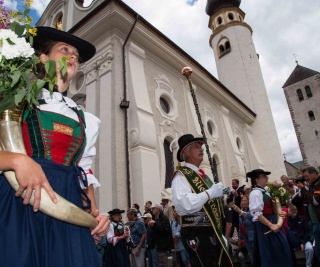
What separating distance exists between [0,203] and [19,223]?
0.43ft

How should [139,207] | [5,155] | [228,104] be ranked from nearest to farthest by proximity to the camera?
[5,155] → [139,207] → [228,104]

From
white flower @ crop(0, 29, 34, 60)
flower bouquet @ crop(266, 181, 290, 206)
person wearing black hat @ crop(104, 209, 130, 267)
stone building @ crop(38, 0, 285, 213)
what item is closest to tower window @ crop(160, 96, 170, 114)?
stone building @ crop(38, 0, 285, 213)

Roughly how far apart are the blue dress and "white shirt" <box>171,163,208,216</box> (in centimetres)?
170

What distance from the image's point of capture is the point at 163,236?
7.24 m

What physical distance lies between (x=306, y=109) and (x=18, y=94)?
155 feet

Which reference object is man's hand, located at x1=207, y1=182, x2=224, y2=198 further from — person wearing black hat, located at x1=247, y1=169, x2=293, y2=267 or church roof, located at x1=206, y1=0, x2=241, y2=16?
church roof, located at x1=206, y1=0, x2=241, y2=16

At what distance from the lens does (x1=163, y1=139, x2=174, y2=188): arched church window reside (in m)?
11.3

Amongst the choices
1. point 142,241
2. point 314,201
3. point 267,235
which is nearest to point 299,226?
point 314,201

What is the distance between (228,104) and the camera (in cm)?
1931

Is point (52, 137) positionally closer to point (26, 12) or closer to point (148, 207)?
point (26, 12)

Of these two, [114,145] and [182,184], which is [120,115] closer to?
[114,145]

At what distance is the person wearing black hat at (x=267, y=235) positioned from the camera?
15.8 feet

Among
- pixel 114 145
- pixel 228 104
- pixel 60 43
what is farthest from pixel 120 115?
pixel 228 104

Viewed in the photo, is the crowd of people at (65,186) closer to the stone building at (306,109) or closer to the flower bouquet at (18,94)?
the flower bouquet at (18,94)
